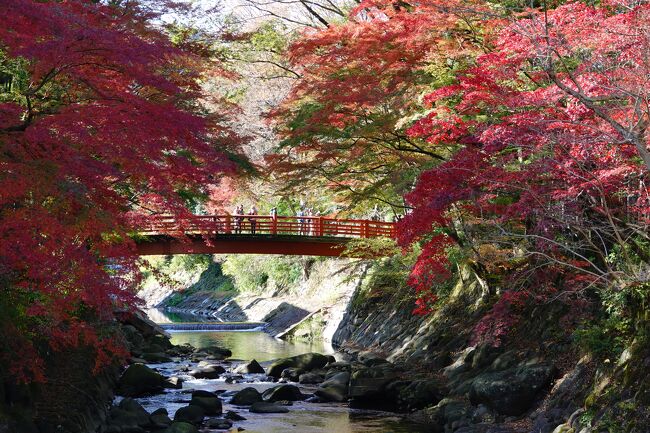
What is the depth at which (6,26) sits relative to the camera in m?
9.34

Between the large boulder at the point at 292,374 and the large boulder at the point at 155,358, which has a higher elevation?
the large boulder at the point at 292,374

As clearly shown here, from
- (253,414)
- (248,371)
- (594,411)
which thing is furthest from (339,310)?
(594,411)

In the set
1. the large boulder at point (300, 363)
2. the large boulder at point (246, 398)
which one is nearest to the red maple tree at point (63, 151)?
the large boulder at point (246, 398)

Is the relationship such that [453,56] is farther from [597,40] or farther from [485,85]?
[597,40]

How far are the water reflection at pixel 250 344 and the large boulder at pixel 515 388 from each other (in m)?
12.0

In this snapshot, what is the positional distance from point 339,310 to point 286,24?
11.6 meters

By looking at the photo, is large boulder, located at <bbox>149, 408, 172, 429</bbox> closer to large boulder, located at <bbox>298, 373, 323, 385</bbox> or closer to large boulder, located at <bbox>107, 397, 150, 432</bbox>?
large boulder, located at <bbox>107, 397, 150, 432</bbox>

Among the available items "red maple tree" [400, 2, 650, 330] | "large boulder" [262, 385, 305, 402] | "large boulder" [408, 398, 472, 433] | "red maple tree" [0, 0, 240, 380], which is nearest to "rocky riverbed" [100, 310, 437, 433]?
"large boulder" [262, 385, 305, 402]

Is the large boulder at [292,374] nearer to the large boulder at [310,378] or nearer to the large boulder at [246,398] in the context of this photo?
the large boulder at [310,378]

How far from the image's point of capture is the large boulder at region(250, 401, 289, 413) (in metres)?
15.6

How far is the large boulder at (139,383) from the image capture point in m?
17.6

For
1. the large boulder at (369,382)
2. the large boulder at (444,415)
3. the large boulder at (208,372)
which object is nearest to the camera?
the large boulder at (444,415)

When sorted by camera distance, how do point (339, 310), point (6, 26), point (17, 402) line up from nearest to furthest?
1. point (6, 26)
2. point (17, 402)
3. point (339, 310)

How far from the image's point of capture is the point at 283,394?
668 inches
